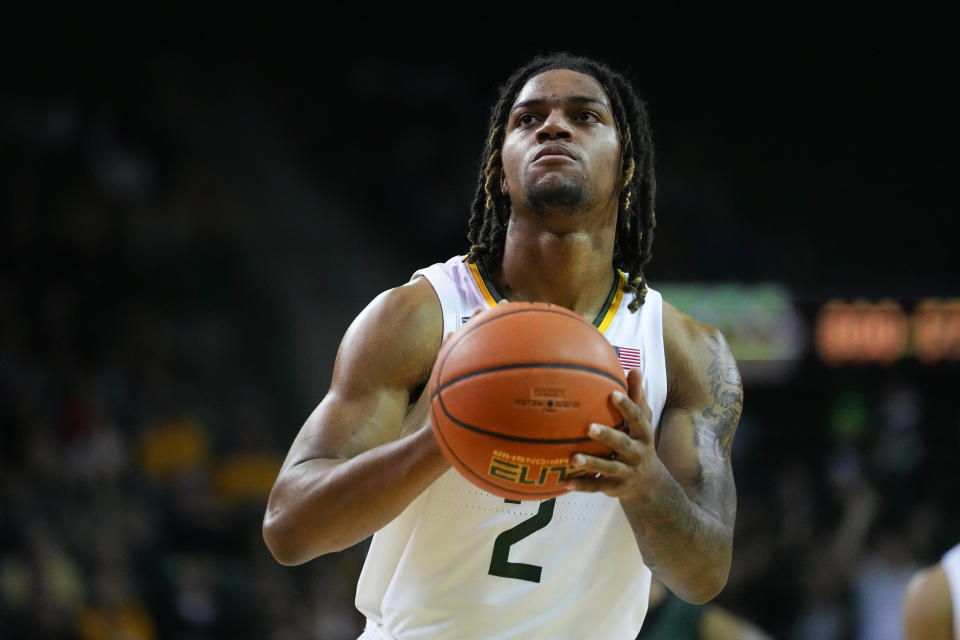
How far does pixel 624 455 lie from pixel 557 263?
1026 millimetres

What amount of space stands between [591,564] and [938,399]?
7.33m

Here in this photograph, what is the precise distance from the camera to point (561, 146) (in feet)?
10.4

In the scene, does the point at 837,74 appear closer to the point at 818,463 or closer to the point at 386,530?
the point at 818,463

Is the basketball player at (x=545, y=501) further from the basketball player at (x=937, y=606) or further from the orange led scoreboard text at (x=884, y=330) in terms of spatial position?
the orange led scoreboard text at (x=884, y=330)

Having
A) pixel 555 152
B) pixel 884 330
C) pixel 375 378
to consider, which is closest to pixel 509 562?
pixel 375 378

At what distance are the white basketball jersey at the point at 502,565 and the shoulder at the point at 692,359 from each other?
0.57 ft

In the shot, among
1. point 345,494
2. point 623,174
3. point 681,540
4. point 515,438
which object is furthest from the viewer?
point 623,174

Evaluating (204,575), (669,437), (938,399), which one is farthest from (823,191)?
(669,437)

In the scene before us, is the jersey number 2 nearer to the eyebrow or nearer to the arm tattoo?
the arm tattoo

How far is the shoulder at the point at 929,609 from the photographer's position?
3.08m

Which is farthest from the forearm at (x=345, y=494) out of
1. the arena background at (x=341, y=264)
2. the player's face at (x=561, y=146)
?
the arena background at (x=341, y=264)

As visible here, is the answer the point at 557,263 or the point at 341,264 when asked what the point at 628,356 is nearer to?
the point at 557,263

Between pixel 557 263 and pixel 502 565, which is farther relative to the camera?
pixel 557 263

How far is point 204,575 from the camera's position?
25.0 ft
